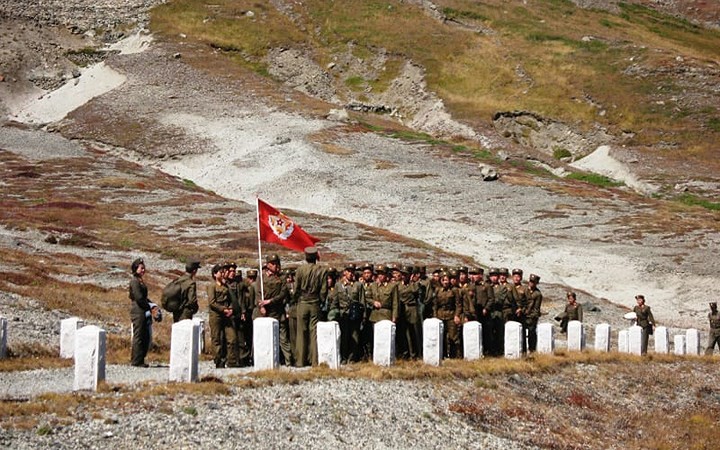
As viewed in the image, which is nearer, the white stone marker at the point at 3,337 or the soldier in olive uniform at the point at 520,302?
the white stone marker at the point at 3,337

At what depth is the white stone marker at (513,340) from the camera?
24.1 metres

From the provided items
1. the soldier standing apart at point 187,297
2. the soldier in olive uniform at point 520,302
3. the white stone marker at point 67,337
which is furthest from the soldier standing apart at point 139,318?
the soldier in olive uniform at point 520,302

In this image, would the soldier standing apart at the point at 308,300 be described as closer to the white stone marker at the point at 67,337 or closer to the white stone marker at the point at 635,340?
the white stone marker at the point at 67,337

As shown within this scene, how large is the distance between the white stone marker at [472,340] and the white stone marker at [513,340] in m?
1.22

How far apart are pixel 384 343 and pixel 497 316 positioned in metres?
6.17

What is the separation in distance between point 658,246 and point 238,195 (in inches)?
1434

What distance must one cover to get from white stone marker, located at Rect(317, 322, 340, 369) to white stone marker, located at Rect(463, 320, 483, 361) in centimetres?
463

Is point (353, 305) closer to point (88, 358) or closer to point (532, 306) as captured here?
point (532, 306)

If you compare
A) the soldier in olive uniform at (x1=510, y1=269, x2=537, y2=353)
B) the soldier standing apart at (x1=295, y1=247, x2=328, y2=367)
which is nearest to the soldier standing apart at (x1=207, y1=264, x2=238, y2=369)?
the soldier standing apart at (x1=295, y1=247, x2=328, y2=367)

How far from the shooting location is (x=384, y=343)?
2067cm

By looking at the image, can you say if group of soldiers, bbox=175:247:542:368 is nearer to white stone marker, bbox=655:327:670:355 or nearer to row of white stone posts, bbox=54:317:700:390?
row of white stone posts, bbox=54:317:700:390

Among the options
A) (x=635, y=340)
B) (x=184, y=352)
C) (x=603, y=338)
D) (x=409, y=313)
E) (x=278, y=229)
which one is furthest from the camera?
(x=635, y=340)

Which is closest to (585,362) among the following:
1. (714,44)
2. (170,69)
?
(170,69)

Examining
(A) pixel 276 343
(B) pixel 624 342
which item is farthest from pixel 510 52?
(A) pixel 276 343
